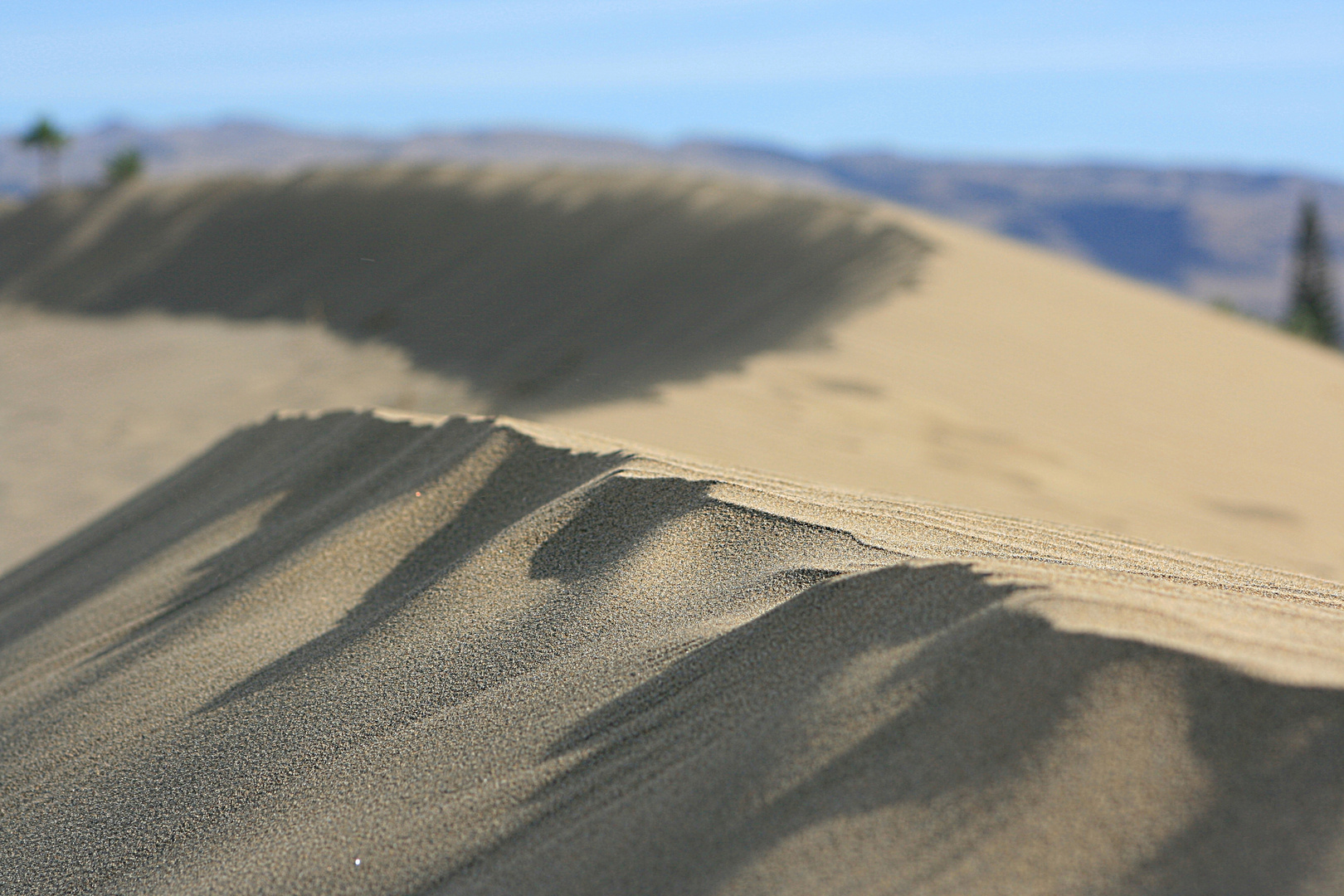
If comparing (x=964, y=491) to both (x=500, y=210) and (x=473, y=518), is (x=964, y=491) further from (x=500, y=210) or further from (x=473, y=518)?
(x=500, y=210)

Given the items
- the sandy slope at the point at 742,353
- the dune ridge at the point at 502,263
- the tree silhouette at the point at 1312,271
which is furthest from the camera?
the tree silhouette at the point at 1312,271

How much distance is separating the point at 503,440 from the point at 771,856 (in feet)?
6.97

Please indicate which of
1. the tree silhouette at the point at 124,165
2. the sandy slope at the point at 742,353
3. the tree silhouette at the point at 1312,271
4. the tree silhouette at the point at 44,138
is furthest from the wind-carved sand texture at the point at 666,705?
the tree silhouette at the point at 44,138

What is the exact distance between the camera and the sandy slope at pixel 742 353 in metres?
5.97

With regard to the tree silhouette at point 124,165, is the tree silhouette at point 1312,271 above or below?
below

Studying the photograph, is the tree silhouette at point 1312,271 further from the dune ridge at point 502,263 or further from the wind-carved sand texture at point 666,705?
the wind-carved sand texture at point 666,705

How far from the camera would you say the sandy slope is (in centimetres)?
597

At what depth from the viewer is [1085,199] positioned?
643ft

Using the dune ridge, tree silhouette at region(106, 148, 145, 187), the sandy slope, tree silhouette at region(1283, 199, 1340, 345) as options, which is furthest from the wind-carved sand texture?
tree silhouette at region(106, 148, 145, 187)

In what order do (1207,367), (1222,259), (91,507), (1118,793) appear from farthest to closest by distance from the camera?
(1222,259) < (1207,367) < (91,507) < (1118,793)

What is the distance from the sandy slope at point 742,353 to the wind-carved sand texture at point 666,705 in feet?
6.24

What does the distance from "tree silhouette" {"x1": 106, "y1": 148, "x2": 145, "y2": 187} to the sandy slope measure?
10757 millimetres

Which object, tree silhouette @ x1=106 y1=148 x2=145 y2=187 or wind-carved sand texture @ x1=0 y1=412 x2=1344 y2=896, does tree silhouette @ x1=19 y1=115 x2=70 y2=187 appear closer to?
tree silhouette @ x1=106 y1=148 x2=145 y2=187

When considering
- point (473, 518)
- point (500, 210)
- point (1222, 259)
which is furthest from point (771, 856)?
point (1222, 259)
